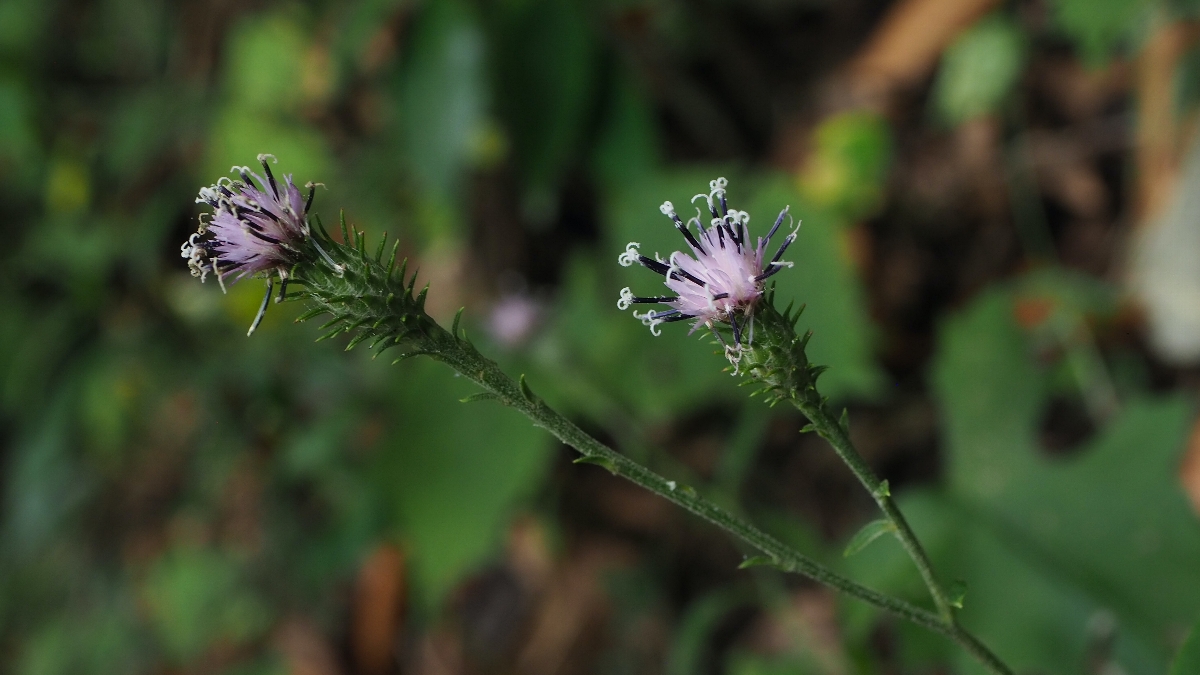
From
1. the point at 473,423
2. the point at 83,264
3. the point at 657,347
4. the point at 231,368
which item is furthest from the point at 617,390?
the point at 83,264

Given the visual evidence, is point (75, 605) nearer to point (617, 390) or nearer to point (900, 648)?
point (617, 390)

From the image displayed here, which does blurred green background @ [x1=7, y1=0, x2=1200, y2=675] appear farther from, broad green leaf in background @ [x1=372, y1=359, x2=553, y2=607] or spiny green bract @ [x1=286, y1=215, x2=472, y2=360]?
spiny green bract @ [x1=286, y1=215, x2=472, y2=360]

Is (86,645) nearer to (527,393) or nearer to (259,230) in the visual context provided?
(259,230)

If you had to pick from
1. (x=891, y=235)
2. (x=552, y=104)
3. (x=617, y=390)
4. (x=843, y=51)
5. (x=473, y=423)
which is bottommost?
(x=473, y=423)

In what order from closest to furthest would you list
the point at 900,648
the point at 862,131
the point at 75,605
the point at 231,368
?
the point at 900,648
the point at 862,131
the point at 231,368
the point at 75,605

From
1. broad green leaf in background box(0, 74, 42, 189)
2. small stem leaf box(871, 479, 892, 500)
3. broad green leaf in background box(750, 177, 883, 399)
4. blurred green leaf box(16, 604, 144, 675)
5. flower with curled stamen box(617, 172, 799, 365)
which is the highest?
broad green leaf in background box(0, 74, 42, 189)

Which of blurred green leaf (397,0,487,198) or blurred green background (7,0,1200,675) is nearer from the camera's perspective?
blurred green background (7,0,1200,675)

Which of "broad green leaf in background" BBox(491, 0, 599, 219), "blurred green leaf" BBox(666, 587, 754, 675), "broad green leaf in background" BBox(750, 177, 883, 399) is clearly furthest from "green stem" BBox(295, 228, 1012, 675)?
"broad green leaf in background" BBox(491, 0, 599, 219)
